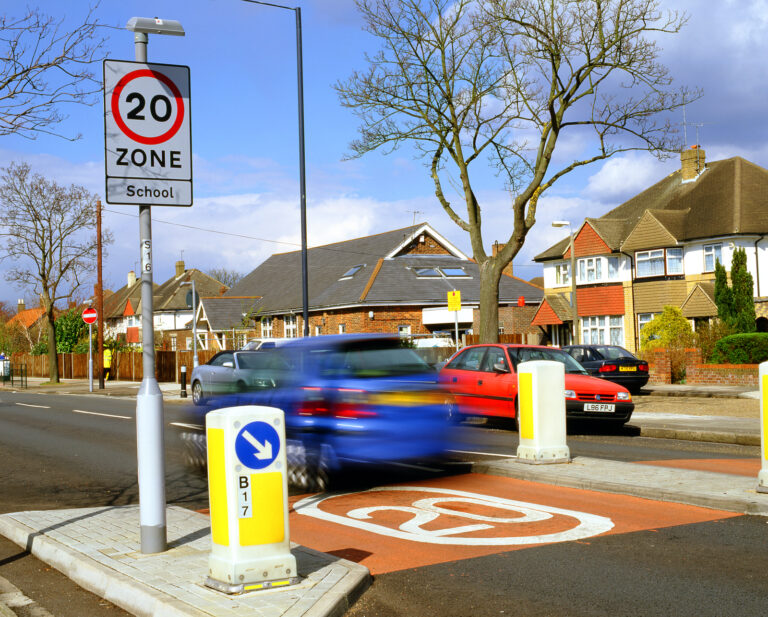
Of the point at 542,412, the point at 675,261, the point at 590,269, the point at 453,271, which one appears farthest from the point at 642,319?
the point at 542,412

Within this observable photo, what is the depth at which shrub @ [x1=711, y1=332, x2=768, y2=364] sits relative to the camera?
89.4ft

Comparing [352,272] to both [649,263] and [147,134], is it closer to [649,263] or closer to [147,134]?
[649,263]

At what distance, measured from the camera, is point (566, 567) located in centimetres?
604

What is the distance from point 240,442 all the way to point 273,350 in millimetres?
5127

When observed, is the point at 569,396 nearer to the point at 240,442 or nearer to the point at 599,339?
the point at 240,442

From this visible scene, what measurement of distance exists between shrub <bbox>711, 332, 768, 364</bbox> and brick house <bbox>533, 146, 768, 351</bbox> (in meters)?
11.5

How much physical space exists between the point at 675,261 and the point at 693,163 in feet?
26.7

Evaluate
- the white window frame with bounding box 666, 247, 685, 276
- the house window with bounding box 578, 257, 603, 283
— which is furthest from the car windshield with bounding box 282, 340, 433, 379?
the house window with bounding box 578, 257, 603, 283

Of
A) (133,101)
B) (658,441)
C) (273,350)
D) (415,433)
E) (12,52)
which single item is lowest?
(658,441)

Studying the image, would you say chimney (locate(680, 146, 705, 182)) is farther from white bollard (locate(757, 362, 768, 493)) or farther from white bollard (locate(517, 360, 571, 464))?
white bollard (locate(757, 362, 768, 493))

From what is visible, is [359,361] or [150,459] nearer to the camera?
[150,459]

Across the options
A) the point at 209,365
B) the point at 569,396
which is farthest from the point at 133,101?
the point at 209,365

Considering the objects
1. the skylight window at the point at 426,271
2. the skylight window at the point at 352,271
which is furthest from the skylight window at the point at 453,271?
the skylight window at the point at 352,271

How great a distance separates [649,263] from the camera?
4591 centimetres
